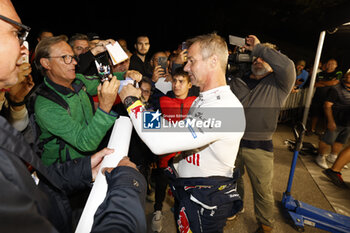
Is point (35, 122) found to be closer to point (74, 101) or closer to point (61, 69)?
point (74, 101)

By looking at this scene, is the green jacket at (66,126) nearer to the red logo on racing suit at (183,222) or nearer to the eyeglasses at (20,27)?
the eyeglasses at (20,27)

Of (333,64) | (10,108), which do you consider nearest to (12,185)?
(10,108)

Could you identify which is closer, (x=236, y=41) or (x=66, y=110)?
(x=66, y=110)

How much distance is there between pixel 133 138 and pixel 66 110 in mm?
1086

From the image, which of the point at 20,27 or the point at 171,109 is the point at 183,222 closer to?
the point at 171,109

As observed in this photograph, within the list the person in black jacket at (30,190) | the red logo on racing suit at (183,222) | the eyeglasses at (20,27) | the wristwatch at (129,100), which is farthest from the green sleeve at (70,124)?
the red logo on racing suit at (183,222)

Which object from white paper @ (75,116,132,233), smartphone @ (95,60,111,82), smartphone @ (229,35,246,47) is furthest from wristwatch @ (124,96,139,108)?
smartphone @ (229,35,246,47)

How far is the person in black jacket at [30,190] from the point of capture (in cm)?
52

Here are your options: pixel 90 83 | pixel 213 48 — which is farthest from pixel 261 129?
pixel 90 83

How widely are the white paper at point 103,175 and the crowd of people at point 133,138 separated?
0.26 feet

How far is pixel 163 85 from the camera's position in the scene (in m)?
3.21

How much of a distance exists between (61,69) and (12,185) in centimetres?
158

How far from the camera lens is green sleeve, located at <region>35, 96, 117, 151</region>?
5.12 feet

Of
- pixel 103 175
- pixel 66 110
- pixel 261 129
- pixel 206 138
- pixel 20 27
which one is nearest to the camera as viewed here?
pixel 20 27
